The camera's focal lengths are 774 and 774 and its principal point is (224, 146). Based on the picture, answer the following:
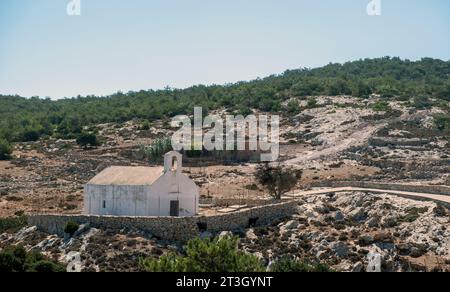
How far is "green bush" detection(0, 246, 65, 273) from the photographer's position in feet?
131

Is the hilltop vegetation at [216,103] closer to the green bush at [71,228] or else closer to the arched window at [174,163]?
the arched window at [174,163]

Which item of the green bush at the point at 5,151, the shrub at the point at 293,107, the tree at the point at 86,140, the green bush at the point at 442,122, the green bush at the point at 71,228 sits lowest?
the green bush at the point at 71,228

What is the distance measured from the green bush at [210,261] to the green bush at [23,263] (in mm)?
5850

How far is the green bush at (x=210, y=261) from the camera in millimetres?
34062

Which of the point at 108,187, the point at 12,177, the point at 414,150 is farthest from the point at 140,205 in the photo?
the point at 414,150

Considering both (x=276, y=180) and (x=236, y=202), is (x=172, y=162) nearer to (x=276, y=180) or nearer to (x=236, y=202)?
(x=236, y=202)

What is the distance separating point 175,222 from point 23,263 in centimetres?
1010

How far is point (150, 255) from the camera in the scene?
145 feet

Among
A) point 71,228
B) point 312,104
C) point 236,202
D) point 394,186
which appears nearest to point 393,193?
point 394,186

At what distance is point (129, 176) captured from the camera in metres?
52.3

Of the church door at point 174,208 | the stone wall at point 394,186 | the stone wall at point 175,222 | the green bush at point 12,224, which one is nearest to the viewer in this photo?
the stone wall at point 175,222

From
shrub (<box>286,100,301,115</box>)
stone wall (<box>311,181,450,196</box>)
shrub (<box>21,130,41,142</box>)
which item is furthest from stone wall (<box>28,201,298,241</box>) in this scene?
shrub (<box>286,100,301,115</box>)

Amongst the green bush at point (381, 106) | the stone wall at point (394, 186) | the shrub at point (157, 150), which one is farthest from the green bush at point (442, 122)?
the stone wall at point (394, 186)
